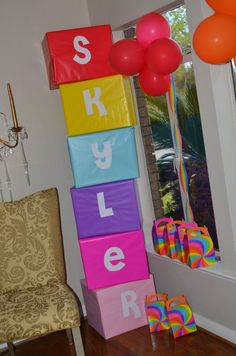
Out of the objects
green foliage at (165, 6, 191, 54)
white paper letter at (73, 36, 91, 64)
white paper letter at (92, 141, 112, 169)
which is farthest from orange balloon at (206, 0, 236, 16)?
white paper letter at (92, 141, 112, 169)

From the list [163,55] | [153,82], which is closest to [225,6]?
[163,55]

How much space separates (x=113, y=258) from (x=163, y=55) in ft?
4.26

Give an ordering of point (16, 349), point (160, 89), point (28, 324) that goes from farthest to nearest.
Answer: point (16, 349) < point (160, 89) < point (28, 324)

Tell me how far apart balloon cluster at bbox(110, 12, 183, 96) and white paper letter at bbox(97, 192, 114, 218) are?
745 mm

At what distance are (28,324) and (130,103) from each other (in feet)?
4.72

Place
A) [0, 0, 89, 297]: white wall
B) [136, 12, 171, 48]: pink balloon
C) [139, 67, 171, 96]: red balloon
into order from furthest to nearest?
[0, 0, 89, 297]: white wall, [139, 67, 171, 96]: red balloon, [136, 12, 171, 48]: pink balloon

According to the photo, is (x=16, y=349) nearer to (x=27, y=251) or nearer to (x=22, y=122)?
(x=27, y=251)

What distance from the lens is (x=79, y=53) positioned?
2.76 meters

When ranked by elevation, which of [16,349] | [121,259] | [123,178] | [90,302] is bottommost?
[16,349]

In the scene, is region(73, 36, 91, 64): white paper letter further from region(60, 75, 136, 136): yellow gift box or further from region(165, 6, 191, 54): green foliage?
region(165, 6, 191, 54): green foliage

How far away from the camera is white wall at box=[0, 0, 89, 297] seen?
122 inches

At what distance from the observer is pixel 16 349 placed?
122 inches

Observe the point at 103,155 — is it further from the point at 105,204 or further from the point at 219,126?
the point at 219,126

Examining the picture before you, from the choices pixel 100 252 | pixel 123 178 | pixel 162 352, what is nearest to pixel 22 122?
pixel 123 178
